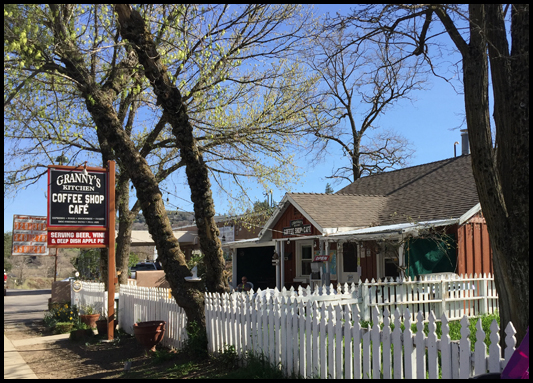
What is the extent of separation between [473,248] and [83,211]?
1017cm

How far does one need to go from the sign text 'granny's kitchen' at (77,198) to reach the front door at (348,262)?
8383 mm

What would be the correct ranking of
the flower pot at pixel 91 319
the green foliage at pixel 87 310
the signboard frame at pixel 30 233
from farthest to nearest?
the signboard frame at pixel 30 233
the green foliage at pixel 87 310
the flower pot at pixel 91 319

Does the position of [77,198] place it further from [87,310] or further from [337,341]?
[337,341]

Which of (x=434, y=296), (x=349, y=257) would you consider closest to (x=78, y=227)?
(x=434, y=296)

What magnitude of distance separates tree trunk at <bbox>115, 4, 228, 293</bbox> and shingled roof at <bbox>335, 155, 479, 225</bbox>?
7.66 m

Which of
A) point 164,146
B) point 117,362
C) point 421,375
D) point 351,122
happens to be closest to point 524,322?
point 421,375

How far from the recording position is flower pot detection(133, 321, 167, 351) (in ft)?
29.8

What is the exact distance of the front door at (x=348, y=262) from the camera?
16.7 meters

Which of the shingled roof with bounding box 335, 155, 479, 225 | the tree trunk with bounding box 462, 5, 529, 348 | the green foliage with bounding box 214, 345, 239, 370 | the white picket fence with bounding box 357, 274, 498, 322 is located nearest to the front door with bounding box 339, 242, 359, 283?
the shingled roof with bounding box 335, 155, 479, 225

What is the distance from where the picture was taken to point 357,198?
60.6 feet

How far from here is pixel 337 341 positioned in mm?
5836

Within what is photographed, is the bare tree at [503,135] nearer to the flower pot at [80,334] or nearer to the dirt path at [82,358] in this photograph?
the dirt path at [82,358]

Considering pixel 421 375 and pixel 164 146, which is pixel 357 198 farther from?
pixel 421 375

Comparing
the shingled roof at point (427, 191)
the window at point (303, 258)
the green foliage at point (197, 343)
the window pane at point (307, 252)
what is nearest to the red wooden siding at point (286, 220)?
the window at point (303, 258)
